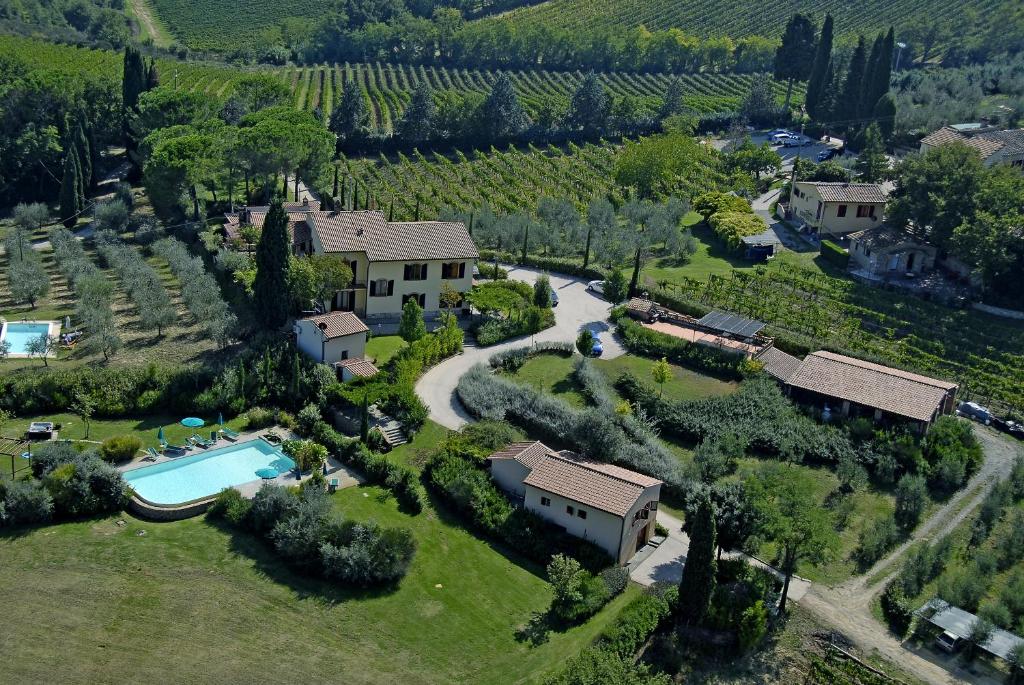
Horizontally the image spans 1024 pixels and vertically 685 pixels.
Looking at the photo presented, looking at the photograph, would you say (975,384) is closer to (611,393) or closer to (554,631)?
(611,393)

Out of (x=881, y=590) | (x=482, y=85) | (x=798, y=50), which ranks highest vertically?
(x=798, y=50)

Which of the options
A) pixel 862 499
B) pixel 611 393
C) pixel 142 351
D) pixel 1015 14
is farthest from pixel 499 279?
pixel 1015 14

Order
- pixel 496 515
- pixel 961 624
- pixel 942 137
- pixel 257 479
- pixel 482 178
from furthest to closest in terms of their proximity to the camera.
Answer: pixel 482 178 < pixel 942 137 < pixel 257 479 < pixel 496 515 < pixel 961 624

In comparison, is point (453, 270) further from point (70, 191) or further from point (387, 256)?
point (70, 191)

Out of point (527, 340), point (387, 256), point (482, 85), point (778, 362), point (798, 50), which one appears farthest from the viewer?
point (482, 85)

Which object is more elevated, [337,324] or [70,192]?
[70,192]

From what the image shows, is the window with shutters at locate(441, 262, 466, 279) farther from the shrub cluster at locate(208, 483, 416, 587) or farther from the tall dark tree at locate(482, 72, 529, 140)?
the tall dark tree at locate(482, 72, 529, 140)

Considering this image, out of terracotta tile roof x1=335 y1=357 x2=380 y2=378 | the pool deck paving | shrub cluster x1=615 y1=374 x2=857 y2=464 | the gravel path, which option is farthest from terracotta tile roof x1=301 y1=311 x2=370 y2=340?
the gravel path

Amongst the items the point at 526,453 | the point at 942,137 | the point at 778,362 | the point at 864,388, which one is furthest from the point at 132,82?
the point at 942,137
